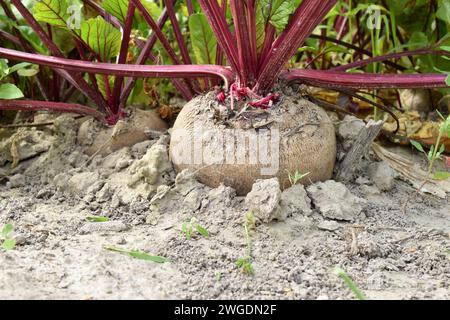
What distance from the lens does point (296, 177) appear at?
1888mm

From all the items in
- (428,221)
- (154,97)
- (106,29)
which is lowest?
(428,221)

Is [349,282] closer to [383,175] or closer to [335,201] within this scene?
[335,201]

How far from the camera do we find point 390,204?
82.1 inches

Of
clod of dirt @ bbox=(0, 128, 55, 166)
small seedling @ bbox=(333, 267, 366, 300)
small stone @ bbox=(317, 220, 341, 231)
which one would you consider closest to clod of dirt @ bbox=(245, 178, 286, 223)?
small stone @ bbox=(317, 220, 341, 231)

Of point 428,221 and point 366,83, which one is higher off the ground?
point 366,83

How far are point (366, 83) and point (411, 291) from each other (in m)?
0.79

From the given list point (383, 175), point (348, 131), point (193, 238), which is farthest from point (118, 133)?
point (383, 175)

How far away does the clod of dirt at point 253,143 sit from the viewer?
1990 mm

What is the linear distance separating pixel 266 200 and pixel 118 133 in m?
0.79

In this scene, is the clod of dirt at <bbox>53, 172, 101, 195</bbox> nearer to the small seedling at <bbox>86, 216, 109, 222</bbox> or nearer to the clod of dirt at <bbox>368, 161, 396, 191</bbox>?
the small seedling at <bbox>86, 216, 109, 222</bbox>

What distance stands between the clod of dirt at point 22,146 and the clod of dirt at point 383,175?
129cm

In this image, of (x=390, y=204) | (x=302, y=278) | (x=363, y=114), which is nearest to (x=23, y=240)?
(x=302, y=278)

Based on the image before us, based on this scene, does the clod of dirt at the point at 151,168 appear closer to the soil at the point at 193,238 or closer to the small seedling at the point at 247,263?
the soil at the point at 193,238
